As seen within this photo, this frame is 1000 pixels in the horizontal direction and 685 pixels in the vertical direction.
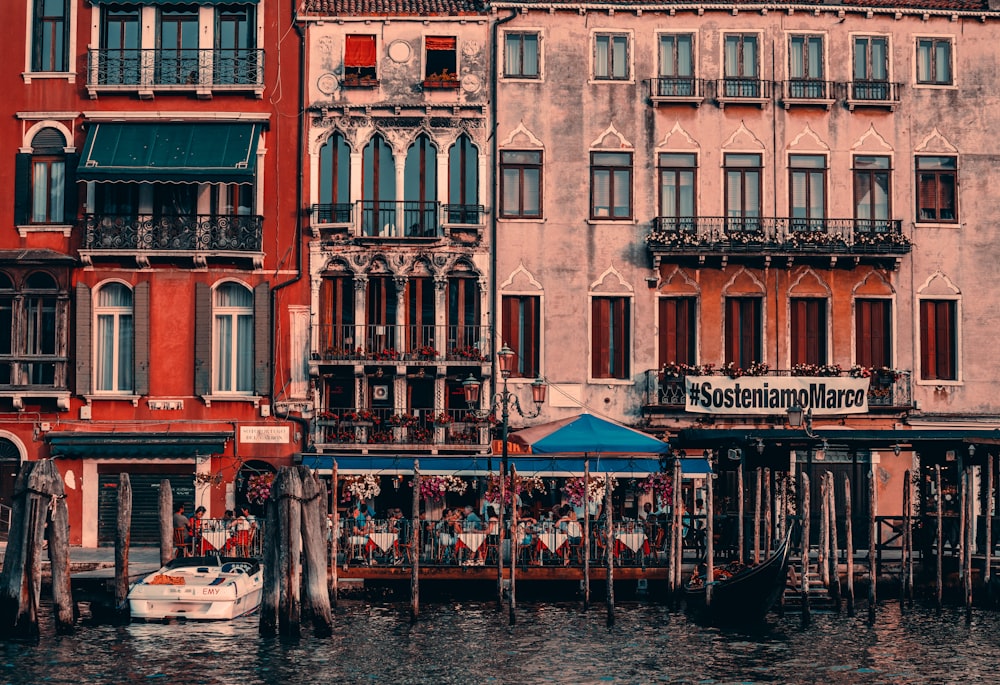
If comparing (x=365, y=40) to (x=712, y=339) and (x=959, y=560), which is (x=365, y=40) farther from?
(x=959, y=560)

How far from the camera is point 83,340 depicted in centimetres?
4353

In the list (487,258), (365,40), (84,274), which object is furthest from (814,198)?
(84,274)

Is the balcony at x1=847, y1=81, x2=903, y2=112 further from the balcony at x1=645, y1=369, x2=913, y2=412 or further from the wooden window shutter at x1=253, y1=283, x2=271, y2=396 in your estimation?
the wooden window shutter at x1=253, y1=283, x2=271, y2=396

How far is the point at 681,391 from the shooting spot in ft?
144

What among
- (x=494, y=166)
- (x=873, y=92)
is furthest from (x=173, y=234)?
(x=873, y=92)

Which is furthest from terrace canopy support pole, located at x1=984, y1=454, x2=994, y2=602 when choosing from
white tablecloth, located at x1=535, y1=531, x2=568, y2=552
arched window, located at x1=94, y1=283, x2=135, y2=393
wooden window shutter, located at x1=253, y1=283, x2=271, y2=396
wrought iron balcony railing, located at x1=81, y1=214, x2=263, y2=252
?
arched window, located at x1=94, y1=283, x2=135, y2=393

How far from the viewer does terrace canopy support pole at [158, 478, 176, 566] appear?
121 feet

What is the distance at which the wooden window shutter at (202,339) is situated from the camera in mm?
43656

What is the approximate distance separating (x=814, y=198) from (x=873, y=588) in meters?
13.4

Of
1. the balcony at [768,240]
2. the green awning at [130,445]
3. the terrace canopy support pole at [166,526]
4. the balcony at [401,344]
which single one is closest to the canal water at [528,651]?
the terrace canopy support pole at [166,526]

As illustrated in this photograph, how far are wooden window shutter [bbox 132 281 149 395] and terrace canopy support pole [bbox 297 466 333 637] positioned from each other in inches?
471

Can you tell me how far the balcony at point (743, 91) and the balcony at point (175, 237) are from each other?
12695 mm

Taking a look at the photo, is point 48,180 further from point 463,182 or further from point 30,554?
point 30,554

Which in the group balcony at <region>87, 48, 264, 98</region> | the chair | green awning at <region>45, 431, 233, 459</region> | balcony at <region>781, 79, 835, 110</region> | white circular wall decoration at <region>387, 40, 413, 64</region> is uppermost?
white circular wall decoration at <region>387, 40, 413, 64</region>
